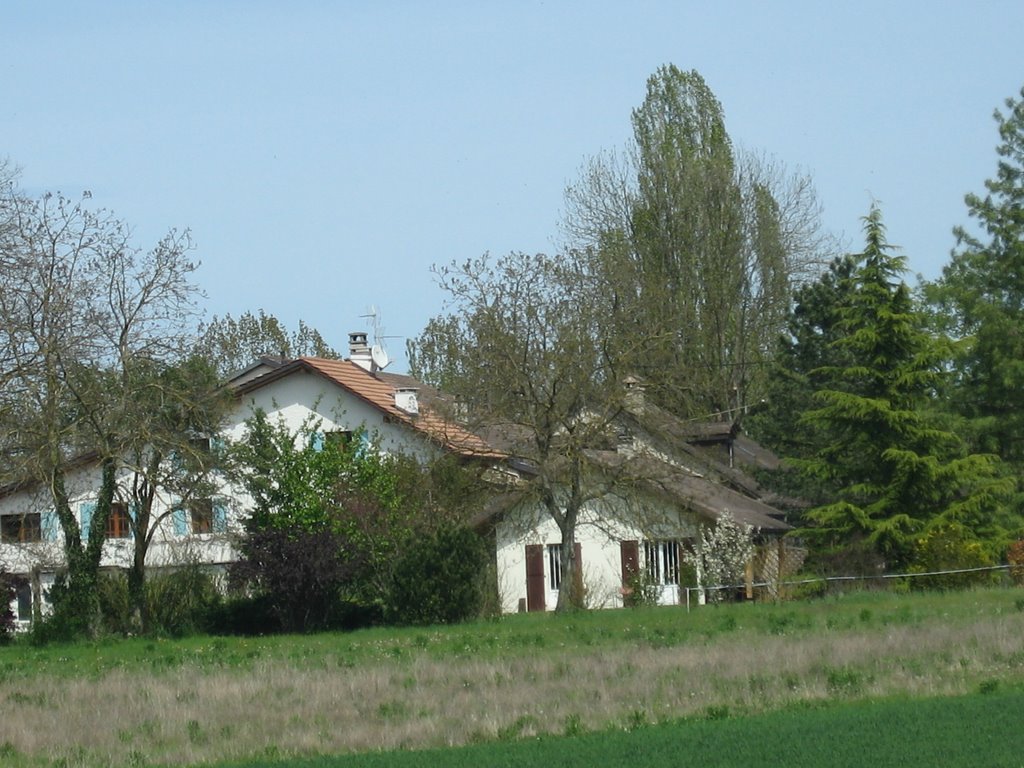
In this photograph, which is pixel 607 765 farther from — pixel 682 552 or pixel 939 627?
pixel 682 552

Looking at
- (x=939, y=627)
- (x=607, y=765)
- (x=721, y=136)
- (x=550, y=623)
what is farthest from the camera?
(x=721, y=136)

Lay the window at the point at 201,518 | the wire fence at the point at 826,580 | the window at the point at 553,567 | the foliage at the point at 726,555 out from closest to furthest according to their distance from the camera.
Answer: the wire fence at the point at 826,580
the foliage at the point at 726,555
the window at the point at 201,518
the window at the point at 553,567

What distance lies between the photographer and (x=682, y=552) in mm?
42250

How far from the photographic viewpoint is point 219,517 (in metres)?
42.1

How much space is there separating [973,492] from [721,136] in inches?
1082

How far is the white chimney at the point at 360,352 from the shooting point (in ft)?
178

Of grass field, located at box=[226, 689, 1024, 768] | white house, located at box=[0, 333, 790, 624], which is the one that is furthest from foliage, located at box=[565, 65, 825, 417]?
grass field, located at box=[226, 689, 1024, 768]

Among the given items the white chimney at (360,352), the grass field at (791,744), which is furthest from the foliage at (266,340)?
the grass field at (791,744)

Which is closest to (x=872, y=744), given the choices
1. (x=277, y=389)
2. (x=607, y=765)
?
(x=607, y=765)

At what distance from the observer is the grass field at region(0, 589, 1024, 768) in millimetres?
15508

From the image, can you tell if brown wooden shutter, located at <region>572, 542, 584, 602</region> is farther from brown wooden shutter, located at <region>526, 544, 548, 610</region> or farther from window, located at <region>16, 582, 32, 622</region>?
window, located at <region>16, 582, 32, 622</region>

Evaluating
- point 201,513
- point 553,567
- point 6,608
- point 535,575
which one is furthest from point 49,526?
point 553,567

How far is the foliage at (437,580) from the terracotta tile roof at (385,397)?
4381mm

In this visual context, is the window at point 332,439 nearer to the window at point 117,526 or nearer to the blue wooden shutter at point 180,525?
the blue wooden shutter at point 180,525
